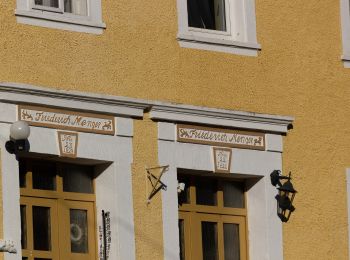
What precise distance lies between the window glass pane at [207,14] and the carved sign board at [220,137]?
1.35 meters

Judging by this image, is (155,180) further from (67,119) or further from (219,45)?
(219,45)

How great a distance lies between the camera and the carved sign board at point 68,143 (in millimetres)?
23312

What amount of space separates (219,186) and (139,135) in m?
1.44

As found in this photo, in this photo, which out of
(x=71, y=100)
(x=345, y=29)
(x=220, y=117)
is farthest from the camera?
(x=345, y=29)

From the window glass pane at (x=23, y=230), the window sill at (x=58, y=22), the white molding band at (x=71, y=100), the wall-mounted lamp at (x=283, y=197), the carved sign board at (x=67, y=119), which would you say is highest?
the window sill at (x=58, y=22)

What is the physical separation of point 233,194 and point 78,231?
2312 millimetres

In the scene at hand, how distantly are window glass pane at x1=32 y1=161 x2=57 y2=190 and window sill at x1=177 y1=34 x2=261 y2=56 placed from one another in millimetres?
2327

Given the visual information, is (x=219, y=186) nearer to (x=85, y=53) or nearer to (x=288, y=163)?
(x=288, y=163)

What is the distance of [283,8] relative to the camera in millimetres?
25719

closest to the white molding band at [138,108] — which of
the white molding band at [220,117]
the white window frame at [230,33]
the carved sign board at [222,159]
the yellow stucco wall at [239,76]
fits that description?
the white molding band at [220,117]

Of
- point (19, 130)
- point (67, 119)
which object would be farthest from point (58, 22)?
point (19, 130)

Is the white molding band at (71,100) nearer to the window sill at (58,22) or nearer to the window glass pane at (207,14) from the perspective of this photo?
the window sill at (58,22)

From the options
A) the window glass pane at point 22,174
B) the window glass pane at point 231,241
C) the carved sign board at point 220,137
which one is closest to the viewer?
the window glass pane at point 22,174

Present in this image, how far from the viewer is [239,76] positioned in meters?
25.1
